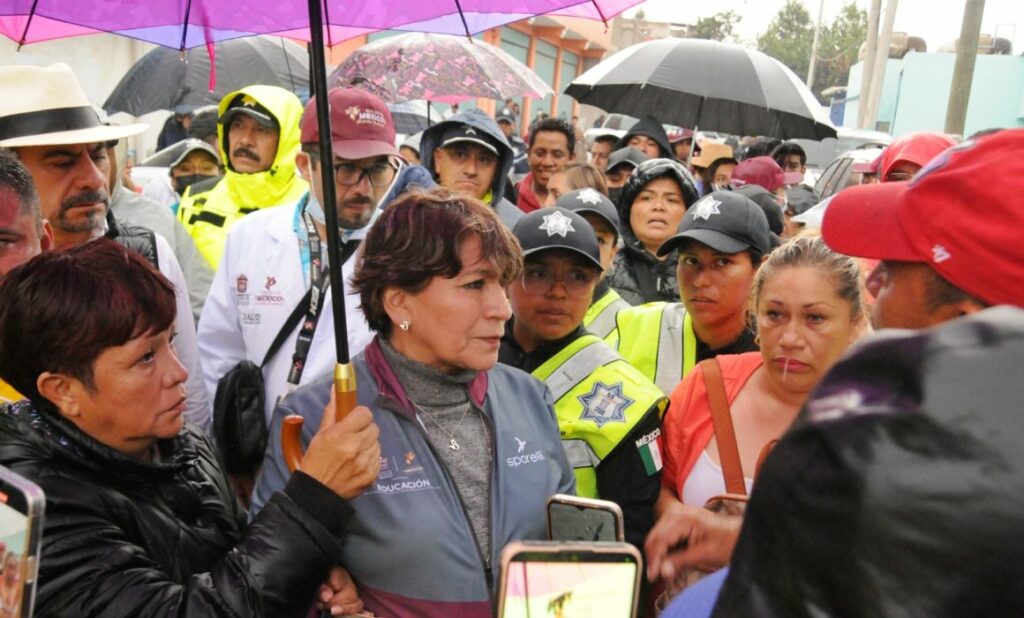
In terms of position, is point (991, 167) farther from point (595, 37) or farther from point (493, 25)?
point (595, 37)

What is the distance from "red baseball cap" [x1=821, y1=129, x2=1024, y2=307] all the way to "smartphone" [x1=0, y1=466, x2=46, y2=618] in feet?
4.29

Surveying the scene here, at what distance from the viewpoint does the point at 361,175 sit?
11.5 feet

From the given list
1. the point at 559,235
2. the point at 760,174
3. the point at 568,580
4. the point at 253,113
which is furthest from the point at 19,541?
the point at 760,174

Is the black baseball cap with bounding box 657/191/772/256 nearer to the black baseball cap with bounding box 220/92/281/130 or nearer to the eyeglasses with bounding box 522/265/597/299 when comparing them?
the eyeglasses with bounding box 522/265/597/299

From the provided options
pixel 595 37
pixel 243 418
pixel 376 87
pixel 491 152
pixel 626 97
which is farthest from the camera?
pixel 595 37

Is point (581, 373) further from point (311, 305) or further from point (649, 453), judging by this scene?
point (311, 305)

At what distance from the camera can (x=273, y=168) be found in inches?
193

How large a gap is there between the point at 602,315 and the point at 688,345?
1.35 feet

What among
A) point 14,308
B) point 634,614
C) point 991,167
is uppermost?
point 991,167

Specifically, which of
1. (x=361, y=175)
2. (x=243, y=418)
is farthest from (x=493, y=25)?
(x=243, y=418)

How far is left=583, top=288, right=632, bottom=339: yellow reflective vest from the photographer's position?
357cm

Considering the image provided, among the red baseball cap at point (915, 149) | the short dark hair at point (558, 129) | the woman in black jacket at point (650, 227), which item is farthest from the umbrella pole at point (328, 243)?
the short dark hair at point (558, 129)

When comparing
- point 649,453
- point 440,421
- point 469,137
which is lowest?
point 649,453

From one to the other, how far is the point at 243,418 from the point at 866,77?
19.1 meters
